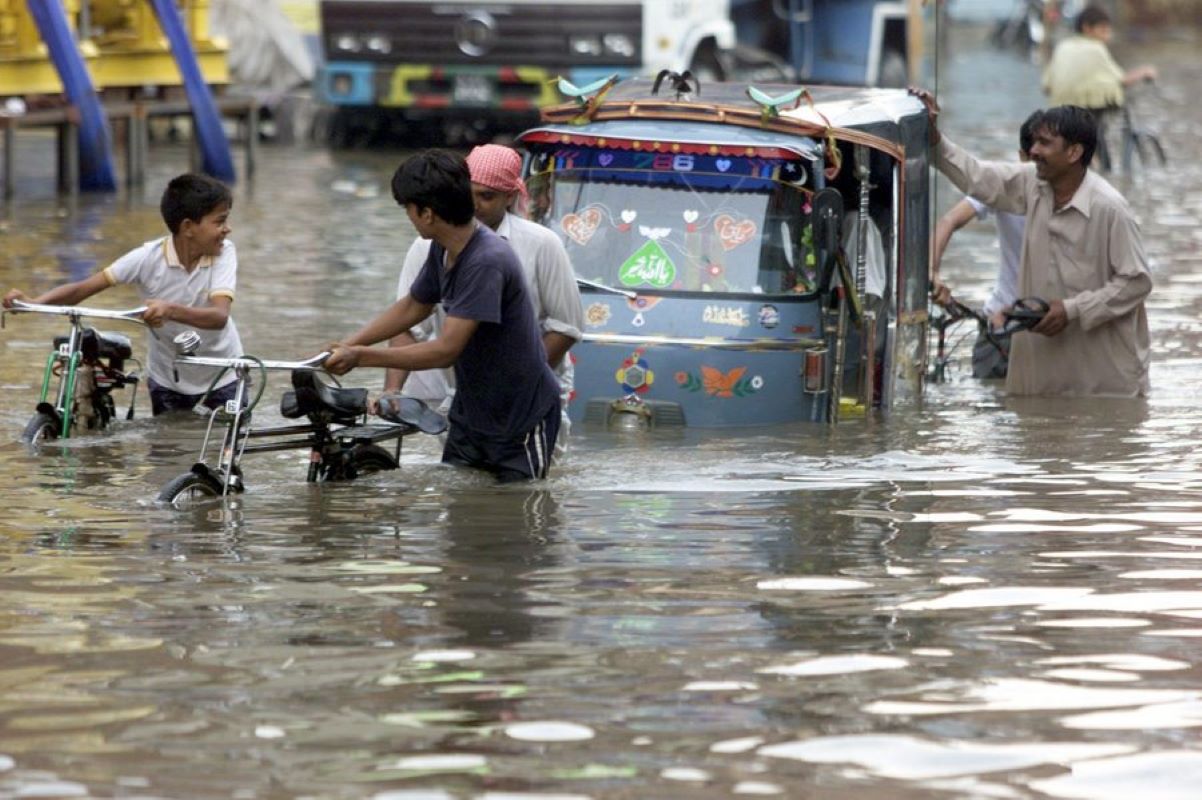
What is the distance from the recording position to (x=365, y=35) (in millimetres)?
27078

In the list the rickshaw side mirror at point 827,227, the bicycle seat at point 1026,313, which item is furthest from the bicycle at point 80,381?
the bicycle seat at point 1026,313

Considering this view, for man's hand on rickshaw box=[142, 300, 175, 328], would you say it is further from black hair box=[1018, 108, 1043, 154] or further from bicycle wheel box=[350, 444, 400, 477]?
black hair box=[1018, 108, 1043, 154]

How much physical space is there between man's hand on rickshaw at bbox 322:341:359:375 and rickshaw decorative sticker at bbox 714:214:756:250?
367 cm

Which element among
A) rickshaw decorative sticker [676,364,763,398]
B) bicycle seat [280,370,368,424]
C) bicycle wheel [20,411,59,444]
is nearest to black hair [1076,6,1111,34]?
rickshaw decorative sticker [676,364,763,398]

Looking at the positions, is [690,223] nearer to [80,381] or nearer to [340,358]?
[80,381]

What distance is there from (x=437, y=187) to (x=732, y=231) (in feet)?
11.5

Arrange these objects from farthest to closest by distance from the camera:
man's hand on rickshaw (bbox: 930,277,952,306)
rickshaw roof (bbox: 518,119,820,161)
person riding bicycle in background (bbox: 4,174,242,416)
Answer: man's hand on rickshaw (bbox: 930,277,952,306) → rickshaw roof (bbox: 518,119,820,161) → person riding bicycle in background (bbox: 4,174,242,416)

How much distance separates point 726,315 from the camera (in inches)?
444

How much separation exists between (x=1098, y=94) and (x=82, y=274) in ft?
38.8

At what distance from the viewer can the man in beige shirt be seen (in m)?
11.6

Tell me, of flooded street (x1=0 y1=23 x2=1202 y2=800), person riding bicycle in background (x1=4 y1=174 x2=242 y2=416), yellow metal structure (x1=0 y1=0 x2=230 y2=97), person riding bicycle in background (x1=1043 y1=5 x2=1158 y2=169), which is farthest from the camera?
person riding bicycle in background (x1=1043 y1=5 x2=1158 y2=169)

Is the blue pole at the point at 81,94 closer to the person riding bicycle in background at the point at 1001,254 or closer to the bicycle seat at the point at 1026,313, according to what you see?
the person riding bicycle in background at the point at 1001,254

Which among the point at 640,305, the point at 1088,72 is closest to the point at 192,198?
the point at 640,305

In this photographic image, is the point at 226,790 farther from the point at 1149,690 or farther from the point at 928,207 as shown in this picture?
the point at 928,207
